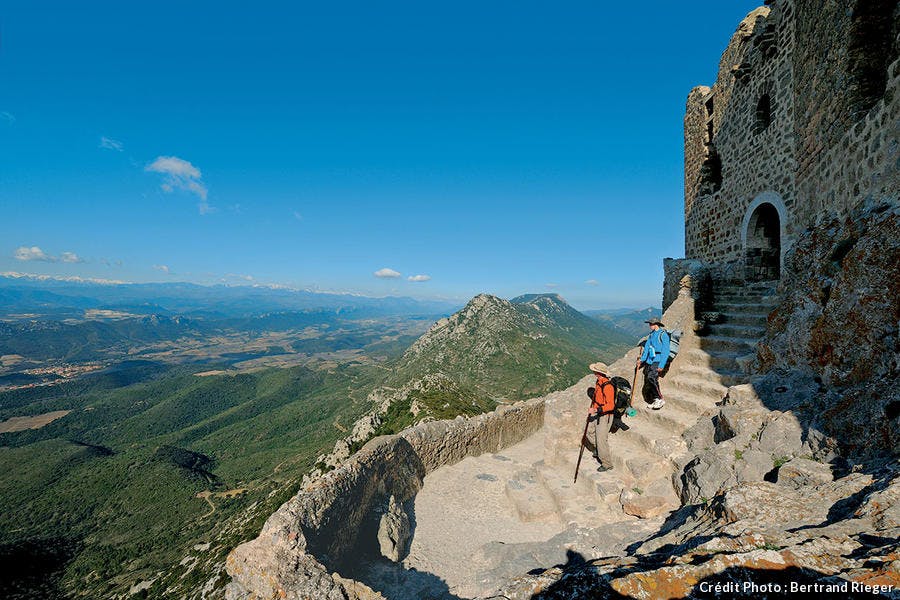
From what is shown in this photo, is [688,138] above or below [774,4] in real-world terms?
below

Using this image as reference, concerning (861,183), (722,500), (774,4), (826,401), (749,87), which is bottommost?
(722,500)

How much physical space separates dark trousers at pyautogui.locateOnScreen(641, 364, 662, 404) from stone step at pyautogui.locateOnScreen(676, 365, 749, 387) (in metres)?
0.61

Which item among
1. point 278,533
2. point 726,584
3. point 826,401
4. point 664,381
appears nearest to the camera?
point 726,584

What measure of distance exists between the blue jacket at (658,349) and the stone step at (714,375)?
0.75m

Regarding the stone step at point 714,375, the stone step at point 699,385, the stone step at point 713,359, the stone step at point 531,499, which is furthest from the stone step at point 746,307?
the stone step at point 531,499

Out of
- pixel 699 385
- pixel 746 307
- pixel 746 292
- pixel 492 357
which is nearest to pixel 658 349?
pixel 699 385

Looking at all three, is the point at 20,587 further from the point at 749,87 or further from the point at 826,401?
the point at 749,87

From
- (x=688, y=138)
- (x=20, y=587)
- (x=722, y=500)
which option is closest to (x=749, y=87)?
(x=688, y=138)

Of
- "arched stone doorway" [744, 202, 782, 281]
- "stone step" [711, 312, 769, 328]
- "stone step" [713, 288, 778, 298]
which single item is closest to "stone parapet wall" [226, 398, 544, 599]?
"stone step" [711, 312, 769, 328]

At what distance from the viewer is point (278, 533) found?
16.7 feet

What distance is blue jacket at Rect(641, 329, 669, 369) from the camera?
9.37 meters

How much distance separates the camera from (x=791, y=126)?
10852 mm

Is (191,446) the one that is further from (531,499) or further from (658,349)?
(658,349)

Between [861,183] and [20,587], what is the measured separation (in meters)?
83.8
